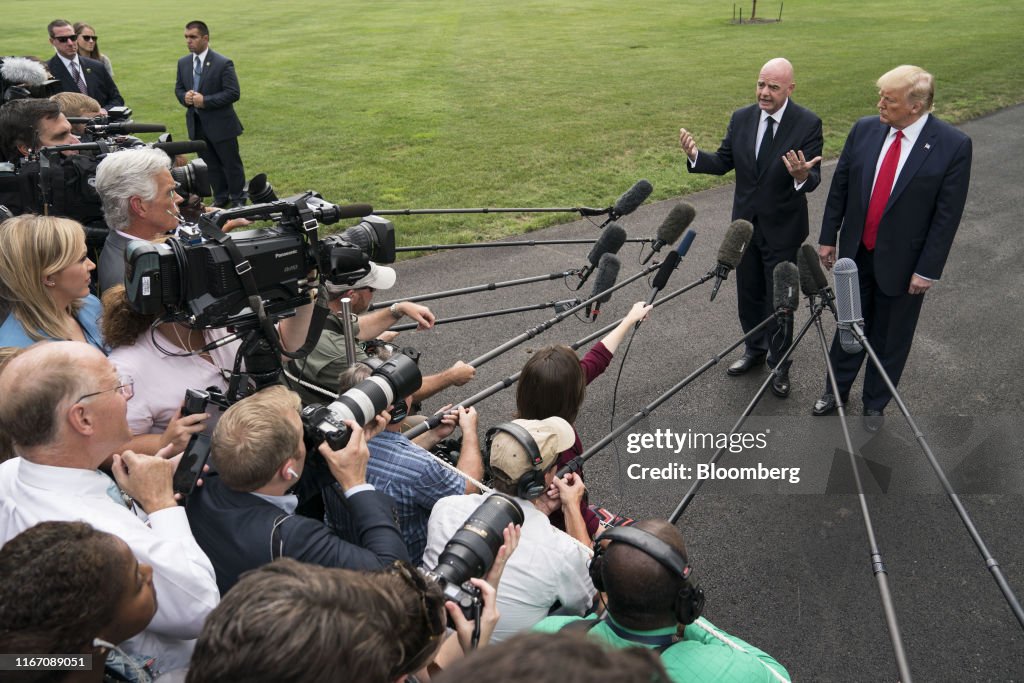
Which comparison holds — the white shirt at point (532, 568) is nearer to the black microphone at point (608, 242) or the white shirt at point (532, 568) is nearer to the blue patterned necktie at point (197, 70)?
the black microphone at point (608, 242)

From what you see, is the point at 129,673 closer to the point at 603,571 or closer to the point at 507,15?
the point at 603,571

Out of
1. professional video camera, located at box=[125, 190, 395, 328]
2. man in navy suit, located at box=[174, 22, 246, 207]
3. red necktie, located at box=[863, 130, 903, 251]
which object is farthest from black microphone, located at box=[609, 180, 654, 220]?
man in navy suit, located at box=[174, 22, 246, 207]

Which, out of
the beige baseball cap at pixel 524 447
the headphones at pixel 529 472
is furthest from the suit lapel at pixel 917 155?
the headphones at pixel 529 472

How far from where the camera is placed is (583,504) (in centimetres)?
372

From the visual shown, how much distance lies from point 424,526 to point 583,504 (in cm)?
77

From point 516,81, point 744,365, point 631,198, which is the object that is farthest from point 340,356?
point 516,81

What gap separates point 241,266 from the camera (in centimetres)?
318

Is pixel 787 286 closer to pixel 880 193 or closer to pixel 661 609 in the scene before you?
pixel 880 193

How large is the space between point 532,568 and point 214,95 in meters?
9.43

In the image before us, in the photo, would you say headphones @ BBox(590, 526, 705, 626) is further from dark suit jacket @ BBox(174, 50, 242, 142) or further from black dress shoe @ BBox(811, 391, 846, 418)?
dark suit jacket @ BBox(174, 50, 242, 142)

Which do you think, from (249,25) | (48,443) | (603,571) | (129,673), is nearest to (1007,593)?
(603,571)

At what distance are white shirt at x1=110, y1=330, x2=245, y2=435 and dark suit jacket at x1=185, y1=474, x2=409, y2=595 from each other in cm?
76

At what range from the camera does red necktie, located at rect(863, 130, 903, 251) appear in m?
5.29

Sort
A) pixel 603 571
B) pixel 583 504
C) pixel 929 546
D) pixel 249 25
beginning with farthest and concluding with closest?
Answer: 1. pixel 249 25
2. pixel 929 546
3. pixel 583 504
4. pixel 603 571
